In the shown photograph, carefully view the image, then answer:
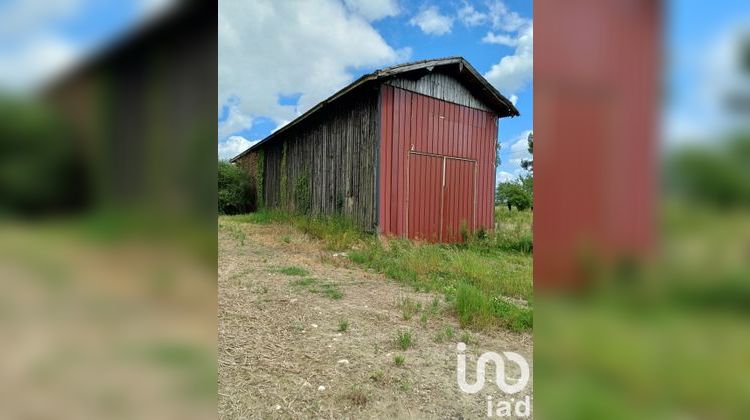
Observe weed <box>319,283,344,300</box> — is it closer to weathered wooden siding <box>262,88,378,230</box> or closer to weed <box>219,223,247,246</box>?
weed <box>219,223,247,246</box>

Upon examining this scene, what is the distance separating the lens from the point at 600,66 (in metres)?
0.63

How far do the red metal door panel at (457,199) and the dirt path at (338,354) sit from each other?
413 cm

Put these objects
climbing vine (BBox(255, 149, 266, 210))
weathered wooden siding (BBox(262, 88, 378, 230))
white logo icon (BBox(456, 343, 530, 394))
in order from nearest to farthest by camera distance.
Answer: white logo icon (BBox(456, 343, 530, 394))
weathered wooden siding (BBox(262, 88, 378, 230))
climbing vine (BBox(255, 149, 266, 210))

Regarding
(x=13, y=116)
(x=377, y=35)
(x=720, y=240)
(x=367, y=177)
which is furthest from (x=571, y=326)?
(x=367, y=177)

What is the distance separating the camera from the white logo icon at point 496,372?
1.36 meters

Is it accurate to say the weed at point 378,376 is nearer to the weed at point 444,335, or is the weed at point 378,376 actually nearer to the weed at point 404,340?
the weed at point 404,340

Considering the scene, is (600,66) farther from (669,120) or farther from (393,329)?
(393,329)

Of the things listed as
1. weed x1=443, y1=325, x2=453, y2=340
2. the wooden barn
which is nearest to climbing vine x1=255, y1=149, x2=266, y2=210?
the wooden barn

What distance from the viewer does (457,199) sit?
812 cm

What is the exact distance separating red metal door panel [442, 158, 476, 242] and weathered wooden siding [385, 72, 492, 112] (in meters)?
1.39

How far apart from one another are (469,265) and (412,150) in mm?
3722

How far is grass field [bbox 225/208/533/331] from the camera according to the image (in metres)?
2.82

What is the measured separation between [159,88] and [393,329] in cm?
236

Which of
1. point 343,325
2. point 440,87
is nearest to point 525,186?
point 343,325
